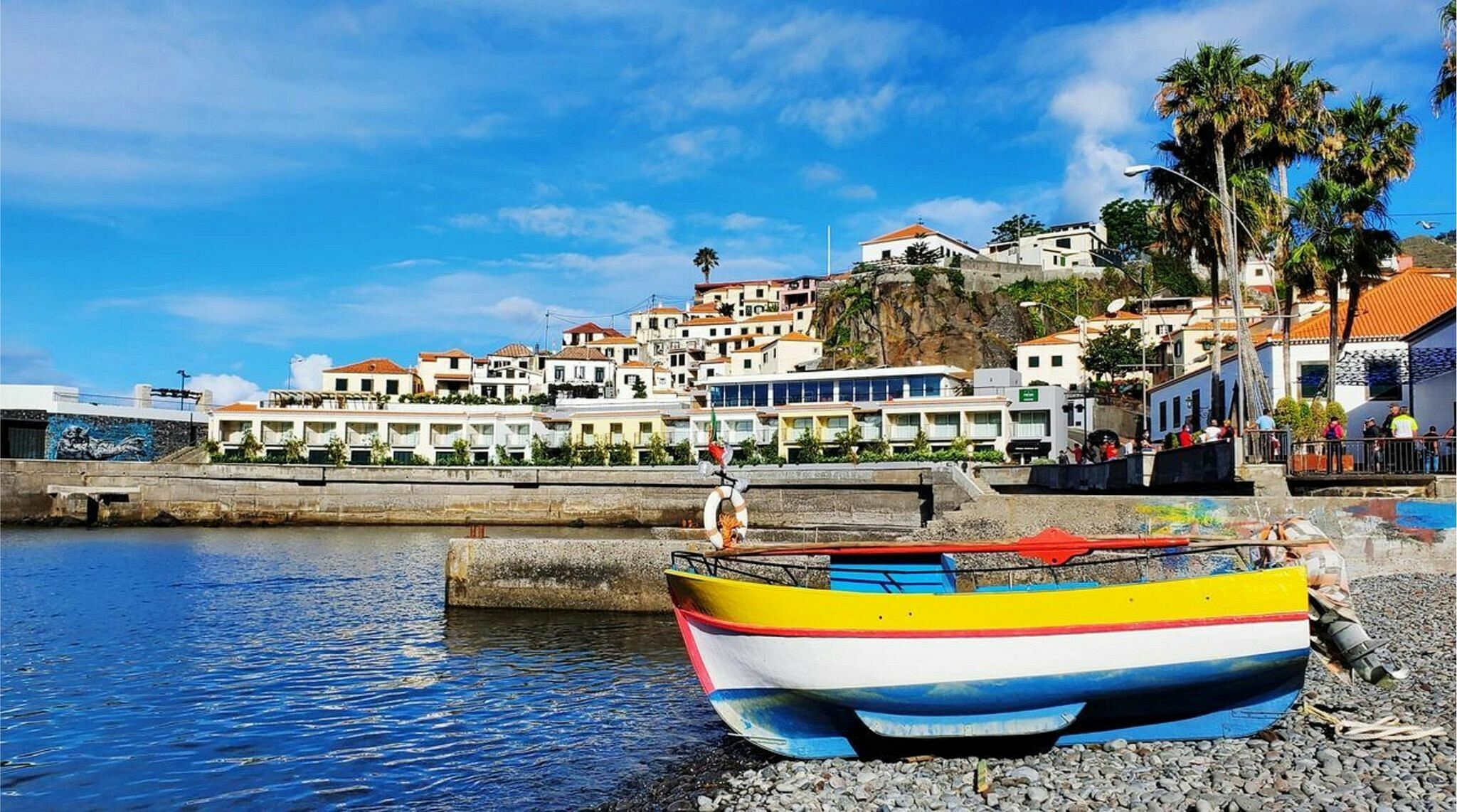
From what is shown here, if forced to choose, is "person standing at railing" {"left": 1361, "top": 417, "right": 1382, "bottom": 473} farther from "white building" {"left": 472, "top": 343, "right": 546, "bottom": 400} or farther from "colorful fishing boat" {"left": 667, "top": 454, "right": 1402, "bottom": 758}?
"white building" {"left": 472, "top": 343, "right": 546, "bottom": 400}

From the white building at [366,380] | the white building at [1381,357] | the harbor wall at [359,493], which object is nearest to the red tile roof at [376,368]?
the white building at [366,380]

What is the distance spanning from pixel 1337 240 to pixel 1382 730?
94.9 ft

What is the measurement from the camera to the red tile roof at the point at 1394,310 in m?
35.3

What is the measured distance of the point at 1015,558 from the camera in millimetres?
15180

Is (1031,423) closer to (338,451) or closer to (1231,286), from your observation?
(1231,286)

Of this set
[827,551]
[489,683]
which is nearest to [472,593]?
[489,683]

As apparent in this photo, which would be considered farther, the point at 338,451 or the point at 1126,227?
the point at 1126,227

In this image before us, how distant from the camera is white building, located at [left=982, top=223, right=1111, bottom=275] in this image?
375 feet

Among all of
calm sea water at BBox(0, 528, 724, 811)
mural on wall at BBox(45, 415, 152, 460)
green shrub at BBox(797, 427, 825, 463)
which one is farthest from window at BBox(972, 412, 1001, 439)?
mural on wall at BBox(45, 415, 152, 460)

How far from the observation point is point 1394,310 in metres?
37.4

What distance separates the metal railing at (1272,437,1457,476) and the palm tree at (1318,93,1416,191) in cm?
1560

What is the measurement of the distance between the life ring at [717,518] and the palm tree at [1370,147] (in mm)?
30867

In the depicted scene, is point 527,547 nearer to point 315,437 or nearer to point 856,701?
point 856,701

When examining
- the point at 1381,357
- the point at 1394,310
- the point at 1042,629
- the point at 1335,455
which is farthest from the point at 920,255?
the point at 1042,629
